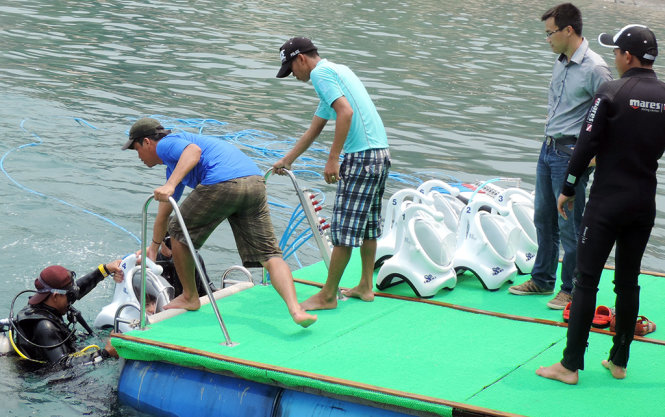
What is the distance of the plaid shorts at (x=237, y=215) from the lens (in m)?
6.12

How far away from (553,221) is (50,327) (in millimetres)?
4023

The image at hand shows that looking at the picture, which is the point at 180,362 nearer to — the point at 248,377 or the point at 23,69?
the point at 248,377

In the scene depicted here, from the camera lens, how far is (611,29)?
33.5 m

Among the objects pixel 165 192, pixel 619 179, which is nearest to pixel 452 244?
pixel 619 179

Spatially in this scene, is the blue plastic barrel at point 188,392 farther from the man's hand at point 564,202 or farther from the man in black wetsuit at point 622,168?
the man's hand at point 564,202

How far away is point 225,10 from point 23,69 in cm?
1266

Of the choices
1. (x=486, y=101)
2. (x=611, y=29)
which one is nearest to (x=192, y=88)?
(x=486, y=101)

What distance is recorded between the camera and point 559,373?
5.24 metres

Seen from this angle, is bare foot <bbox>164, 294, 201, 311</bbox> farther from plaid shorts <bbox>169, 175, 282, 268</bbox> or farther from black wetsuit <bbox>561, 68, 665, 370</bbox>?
black wetsuit <bbox>561, 68, 665, 370</bbox>

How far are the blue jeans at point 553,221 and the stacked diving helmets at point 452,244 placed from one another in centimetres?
41

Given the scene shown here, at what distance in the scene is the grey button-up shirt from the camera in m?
6.21

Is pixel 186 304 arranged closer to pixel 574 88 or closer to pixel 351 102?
pixel 351 102

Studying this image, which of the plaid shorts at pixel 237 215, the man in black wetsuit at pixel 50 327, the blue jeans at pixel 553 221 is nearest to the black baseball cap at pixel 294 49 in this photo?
the plaid shorts at pixel 237 215

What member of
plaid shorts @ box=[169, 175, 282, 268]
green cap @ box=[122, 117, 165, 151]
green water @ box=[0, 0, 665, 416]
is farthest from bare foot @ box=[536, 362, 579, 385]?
green cap @ box=[122, 117, 165, 151]
